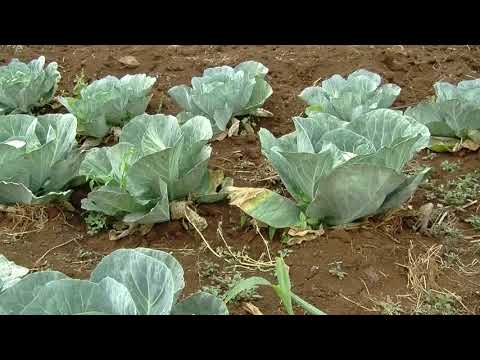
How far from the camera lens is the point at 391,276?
296 cm

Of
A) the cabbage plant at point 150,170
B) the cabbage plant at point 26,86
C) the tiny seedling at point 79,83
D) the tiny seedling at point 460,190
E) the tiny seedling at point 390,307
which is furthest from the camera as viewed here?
the tiny seedling at point 79,83

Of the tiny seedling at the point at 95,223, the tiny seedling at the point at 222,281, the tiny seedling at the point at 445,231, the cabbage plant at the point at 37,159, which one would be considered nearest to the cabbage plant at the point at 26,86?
the cabbage plant at the point at 37,159

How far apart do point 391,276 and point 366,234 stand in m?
0.28

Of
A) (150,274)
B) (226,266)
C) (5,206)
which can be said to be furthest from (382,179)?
(5,206)

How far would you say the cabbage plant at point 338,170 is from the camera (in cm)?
299

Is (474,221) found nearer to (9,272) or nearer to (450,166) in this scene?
(450,166)

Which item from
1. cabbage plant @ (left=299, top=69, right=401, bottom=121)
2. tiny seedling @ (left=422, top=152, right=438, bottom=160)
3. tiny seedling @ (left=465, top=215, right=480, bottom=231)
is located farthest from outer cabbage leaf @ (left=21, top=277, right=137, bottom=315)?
tiny seedling @ (left=422, top=152, right=438, bottom=160)

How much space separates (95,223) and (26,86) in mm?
1804

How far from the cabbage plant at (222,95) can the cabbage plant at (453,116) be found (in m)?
1.07

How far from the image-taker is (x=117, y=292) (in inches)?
71.1

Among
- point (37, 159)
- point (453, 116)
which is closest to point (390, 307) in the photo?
point (453, 116)

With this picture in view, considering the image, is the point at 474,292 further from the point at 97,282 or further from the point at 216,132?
the point at 216,132

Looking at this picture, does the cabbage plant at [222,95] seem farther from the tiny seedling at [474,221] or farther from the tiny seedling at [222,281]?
the tiny seedling at [474,221]

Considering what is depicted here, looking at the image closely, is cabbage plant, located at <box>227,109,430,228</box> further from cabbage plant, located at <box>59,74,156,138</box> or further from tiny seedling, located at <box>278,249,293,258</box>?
cabbage plant, located at <box>59,74,156,138</box>
